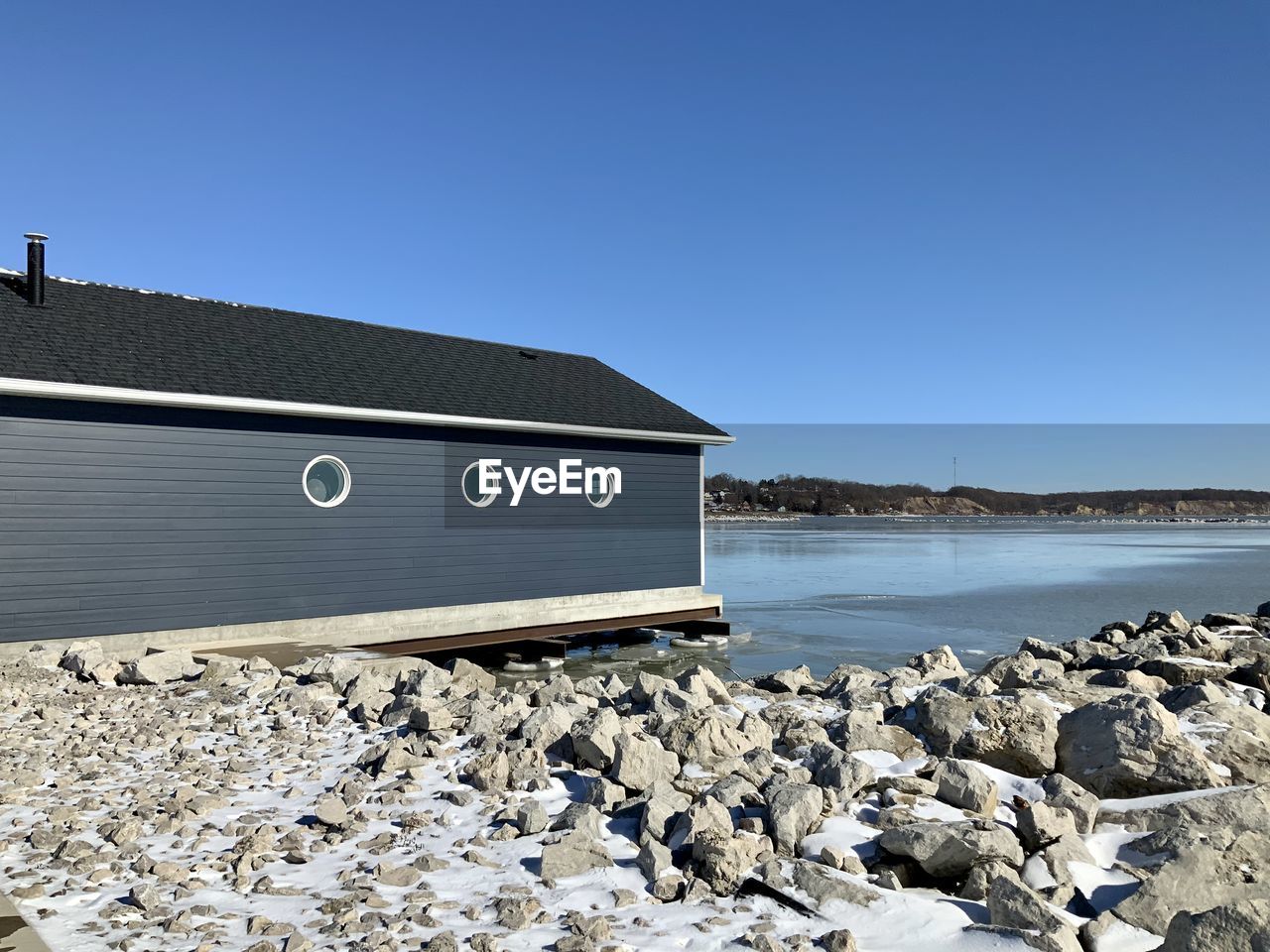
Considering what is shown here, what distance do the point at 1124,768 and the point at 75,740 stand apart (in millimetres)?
5894

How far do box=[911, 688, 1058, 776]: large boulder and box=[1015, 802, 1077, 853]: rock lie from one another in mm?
858

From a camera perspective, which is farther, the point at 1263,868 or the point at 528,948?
the point at 1263,868

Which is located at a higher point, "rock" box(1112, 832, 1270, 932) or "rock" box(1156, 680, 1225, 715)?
"rock" box(1156, 680, 1225, 715)

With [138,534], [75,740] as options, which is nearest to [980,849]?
[75,740]

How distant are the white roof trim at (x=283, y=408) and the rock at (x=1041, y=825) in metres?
9.53

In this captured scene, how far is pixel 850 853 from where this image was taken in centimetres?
370

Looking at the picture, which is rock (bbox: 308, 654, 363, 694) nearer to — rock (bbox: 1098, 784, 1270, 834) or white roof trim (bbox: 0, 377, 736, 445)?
white roof trim (bbox: 0, 377, 736, 445)

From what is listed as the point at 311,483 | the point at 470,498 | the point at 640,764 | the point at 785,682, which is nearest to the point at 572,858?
the point at 640,764

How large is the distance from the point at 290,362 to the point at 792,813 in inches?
411

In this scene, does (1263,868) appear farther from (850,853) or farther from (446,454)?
(446,454)

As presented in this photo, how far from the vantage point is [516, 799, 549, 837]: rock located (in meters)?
4.14

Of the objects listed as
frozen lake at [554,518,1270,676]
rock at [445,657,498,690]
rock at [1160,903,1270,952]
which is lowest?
frozen lake at [554,518,1270,676]

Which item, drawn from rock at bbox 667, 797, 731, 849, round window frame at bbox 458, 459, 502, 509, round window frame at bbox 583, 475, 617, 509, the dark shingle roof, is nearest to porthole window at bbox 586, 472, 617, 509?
round window frame at bbox 583, 475, 617, 509

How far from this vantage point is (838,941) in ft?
10.1
